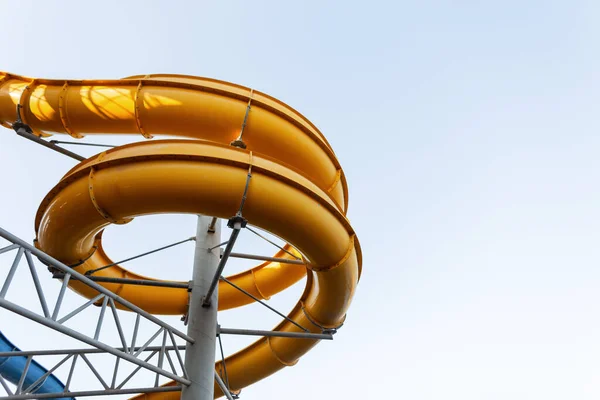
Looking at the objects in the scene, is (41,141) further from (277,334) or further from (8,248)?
(277,334)

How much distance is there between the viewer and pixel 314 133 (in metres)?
9.98

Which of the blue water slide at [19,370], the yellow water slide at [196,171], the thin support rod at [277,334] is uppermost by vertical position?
the yellow water slide at [196,171]

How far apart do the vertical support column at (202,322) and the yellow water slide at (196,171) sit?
1.81m

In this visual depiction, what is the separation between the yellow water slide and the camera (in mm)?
7594

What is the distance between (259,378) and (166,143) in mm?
6342

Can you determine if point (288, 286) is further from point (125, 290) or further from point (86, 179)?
point (86, 179)

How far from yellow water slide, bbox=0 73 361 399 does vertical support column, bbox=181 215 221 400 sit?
1.81 meters

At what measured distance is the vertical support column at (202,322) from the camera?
9102mm

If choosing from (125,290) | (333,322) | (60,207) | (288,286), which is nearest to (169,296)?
(125,290)

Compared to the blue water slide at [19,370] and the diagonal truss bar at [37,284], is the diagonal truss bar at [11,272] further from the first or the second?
the blue water slide at [19,370]

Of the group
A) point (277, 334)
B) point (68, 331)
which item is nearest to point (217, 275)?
point (277, 334)

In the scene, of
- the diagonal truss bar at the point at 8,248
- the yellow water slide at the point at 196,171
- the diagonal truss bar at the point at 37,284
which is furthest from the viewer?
the yellow water slide at the point at 196,171

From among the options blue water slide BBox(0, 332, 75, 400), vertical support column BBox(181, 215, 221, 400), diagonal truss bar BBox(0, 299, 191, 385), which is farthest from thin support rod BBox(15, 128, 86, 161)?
blue water slide BBox(0, 332, 75, 400)

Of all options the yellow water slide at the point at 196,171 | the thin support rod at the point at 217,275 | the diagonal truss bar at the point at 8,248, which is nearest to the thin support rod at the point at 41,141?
the yellow water slide at the point at 196,171
